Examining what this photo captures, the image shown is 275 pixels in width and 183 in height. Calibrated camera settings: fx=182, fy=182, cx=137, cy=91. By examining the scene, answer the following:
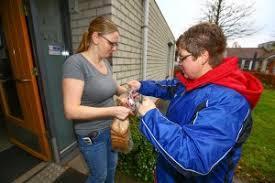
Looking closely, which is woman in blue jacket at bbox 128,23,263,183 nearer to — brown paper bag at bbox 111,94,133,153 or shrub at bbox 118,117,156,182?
brown paper bag at bbox 111,94,133,153

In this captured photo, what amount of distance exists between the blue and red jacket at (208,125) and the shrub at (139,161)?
1633 mm

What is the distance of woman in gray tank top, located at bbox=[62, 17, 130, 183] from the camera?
141cm

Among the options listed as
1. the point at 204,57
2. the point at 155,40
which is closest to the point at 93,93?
the point at 204,57

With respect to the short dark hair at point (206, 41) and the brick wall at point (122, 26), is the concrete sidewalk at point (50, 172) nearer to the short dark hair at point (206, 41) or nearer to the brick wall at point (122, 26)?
the brick wall at point (122, 26)

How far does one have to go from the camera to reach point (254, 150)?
14.4ft

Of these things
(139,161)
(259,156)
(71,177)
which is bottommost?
(259,156)

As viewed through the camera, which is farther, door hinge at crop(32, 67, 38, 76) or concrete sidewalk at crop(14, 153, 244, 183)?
concrete sidewalk at crop(14, 153, 244, 183)

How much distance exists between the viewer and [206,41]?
3.60 feet

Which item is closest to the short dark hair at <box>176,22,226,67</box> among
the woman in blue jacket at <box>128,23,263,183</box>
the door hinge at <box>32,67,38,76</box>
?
the woman in blue jacket at <box>128,23,263,183</box>

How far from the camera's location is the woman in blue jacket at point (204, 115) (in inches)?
34.4

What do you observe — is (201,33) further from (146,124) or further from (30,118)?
(30,118)

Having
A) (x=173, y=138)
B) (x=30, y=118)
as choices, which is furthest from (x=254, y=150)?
(x=30, y=118)

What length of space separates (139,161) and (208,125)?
2.12 meters

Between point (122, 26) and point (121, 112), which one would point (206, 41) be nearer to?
point (121, 112)
